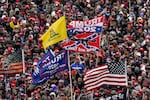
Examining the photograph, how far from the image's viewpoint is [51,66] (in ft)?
100

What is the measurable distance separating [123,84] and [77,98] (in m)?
2.18

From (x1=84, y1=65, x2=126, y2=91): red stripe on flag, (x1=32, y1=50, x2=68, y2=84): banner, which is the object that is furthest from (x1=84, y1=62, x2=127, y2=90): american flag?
(x1=32, y1=50, x2=68, y2=84): banner

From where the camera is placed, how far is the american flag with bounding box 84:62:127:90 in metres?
29.8

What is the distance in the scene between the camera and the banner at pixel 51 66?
3050cm

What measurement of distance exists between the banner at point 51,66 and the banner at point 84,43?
3.55 ft

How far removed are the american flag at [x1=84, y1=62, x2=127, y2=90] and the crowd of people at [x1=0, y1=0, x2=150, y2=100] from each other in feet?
2.33

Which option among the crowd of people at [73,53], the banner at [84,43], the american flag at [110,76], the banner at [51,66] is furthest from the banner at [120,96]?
the banner at [84,43]

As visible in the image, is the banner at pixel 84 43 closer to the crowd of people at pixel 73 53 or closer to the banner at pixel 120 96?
the crowd of people at pixel 73 53

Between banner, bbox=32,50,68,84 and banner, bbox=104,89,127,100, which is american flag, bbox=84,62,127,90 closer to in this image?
banner, bbox=104,89,127,100

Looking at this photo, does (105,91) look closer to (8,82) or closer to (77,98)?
(77,98)

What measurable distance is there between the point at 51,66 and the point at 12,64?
94.0 inches

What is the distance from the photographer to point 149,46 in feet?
113

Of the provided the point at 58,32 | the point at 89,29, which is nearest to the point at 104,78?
the point at 58,32

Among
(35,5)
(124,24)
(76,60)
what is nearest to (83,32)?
(76,60)
